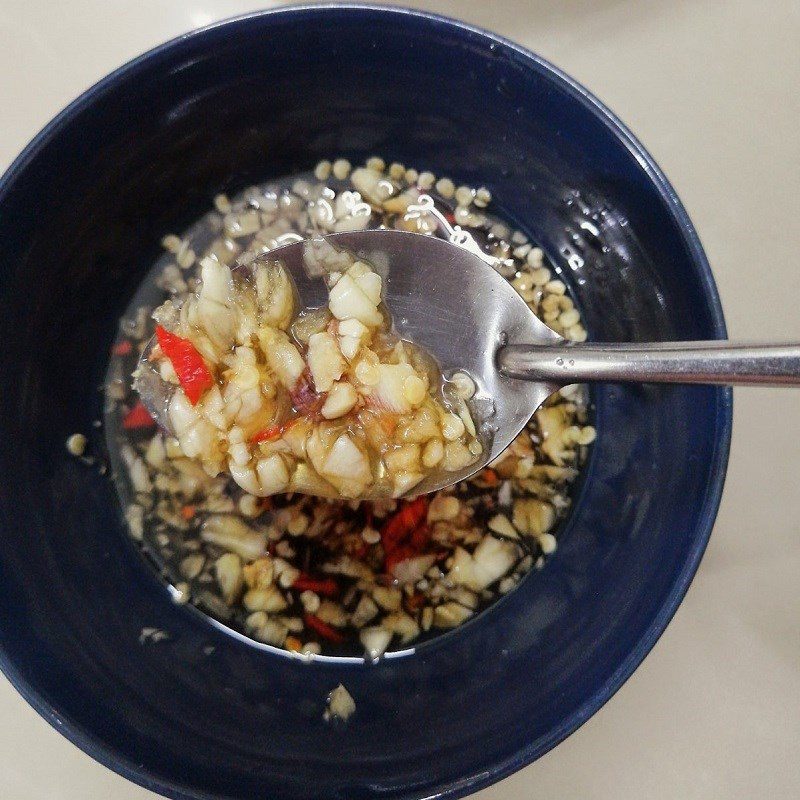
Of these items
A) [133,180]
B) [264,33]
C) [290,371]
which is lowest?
[290,371]

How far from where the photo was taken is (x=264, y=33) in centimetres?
81

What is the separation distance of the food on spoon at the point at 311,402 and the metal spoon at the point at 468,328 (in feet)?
0.11

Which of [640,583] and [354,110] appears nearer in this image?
[640,583]

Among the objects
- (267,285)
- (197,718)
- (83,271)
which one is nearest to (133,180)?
(83,271)

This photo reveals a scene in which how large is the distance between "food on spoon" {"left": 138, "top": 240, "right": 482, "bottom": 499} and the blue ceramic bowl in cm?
20

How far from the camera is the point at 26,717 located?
3.06ft

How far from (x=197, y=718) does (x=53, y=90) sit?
0.85 meters

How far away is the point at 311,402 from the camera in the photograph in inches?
31.5

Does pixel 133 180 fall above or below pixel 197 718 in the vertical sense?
above

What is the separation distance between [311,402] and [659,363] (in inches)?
14.3

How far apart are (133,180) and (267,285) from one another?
0.78 feet

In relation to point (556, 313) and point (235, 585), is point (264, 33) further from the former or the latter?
point (235, 585)

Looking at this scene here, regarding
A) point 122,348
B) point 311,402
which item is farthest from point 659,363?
point 122,348

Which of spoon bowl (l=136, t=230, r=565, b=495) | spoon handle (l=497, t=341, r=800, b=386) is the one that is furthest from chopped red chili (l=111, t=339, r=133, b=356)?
spoon handle (l=497, t=341, r=800, b=386)
